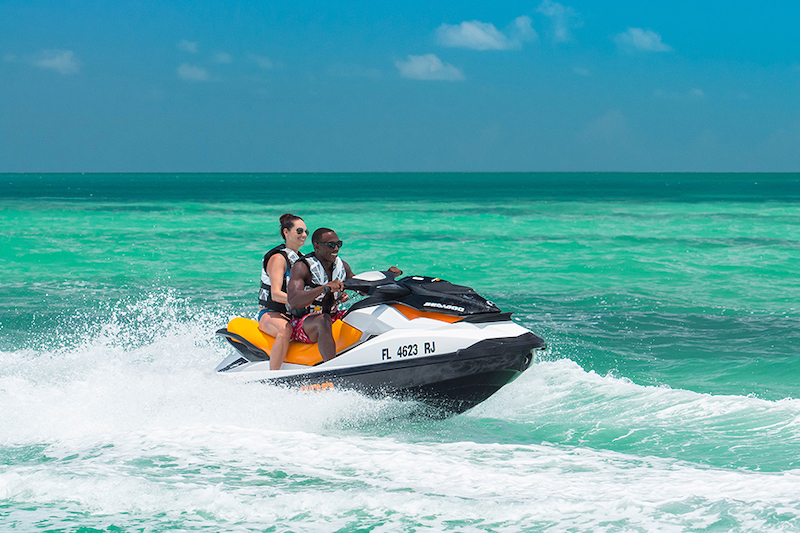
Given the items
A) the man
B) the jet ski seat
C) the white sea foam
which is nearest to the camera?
the white sea foam

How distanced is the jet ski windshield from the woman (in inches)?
19.2

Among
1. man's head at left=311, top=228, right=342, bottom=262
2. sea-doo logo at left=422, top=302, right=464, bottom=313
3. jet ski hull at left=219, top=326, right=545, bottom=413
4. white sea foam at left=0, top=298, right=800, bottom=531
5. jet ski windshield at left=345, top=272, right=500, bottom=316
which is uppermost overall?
man's head at left=311, top=228, right=342, bottom=262

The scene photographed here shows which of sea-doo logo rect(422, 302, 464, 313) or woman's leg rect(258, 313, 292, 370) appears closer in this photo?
sea-doo logo rect(422, 302, 464, 313)

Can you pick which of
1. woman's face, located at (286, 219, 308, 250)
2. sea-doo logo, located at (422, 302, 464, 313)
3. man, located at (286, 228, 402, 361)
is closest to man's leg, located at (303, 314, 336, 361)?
man, located at (286, 228, 402, 361)

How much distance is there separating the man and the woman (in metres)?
0.11

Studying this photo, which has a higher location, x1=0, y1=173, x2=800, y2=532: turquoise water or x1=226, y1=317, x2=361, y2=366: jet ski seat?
x1=226, y1=317, x2=361, y2=366: jet ski seat

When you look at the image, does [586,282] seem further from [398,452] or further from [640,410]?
[398,452]

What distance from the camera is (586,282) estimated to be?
13984mm

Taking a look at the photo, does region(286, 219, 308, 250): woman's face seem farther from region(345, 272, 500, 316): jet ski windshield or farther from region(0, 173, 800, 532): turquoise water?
region(0, 173, 800, 532): turquoise water

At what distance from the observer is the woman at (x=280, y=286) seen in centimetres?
540

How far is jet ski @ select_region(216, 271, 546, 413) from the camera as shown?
16.8 feet

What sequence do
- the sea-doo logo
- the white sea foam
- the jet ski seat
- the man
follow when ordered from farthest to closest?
1. the jet ski seat
2. the sea-doo logo
3. the man
4. the white sea foam

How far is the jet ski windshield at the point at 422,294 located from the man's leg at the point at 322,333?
0.91 ft

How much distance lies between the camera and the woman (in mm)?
5398
